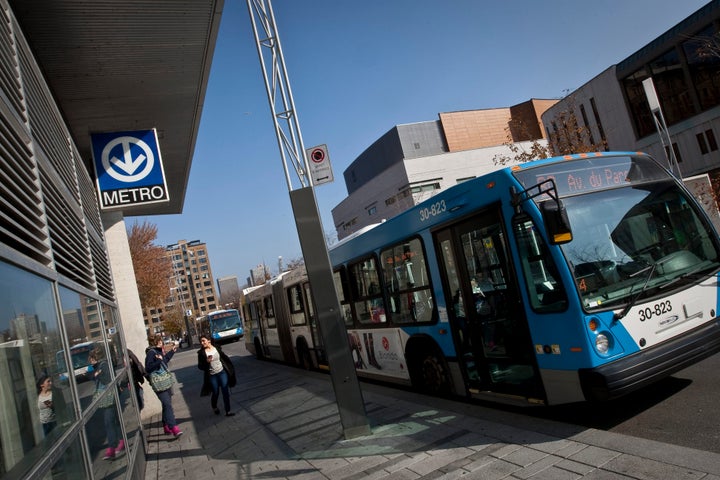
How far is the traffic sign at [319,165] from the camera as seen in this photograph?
7.11 m

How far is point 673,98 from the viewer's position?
32.3 m

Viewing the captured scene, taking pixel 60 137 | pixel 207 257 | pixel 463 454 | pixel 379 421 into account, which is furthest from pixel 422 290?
pixel 207 257

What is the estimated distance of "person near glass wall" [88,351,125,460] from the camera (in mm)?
4469

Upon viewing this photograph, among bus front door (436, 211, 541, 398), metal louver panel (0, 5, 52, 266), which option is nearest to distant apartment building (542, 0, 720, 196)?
bus front door (436, 211, 541, 398)

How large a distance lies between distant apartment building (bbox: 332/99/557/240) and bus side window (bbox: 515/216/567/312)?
37146 mm

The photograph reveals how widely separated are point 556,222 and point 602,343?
49.0 inches

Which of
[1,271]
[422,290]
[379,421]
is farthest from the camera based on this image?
[422,290]

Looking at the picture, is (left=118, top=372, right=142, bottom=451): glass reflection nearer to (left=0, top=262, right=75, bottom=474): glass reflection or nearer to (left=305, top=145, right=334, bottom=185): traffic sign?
(left=0, top=262, right=75, bottom=474): glass reflection

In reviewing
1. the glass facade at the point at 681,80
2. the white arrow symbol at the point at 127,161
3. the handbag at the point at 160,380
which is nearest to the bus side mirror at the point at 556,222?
the white arrow symbol at the point at 127,161

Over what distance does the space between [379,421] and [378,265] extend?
2721 mm

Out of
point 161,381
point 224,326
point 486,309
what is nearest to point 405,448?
point 486,309

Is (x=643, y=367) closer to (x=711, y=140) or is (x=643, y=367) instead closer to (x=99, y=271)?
(x=99, y=271)

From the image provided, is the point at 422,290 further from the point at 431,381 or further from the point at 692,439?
the point at 692,439

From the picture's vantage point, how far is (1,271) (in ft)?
7.66
